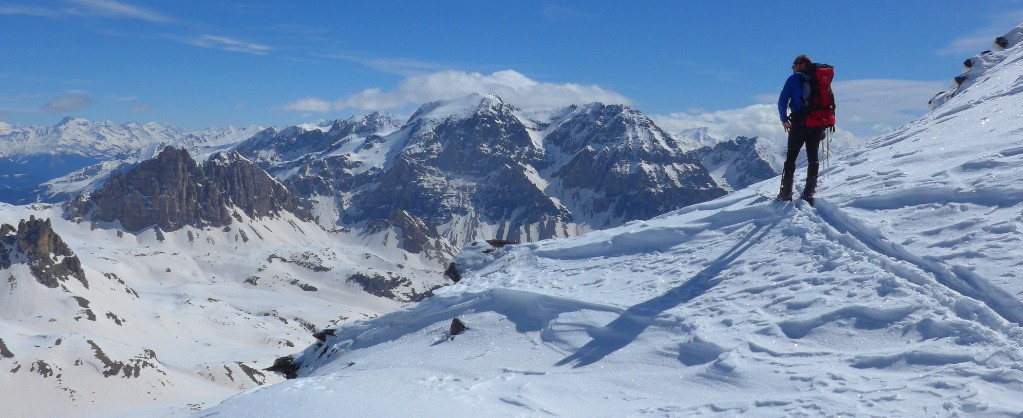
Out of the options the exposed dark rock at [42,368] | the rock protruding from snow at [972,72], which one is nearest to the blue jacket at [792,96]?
the rock protruding from snow at [972,72]

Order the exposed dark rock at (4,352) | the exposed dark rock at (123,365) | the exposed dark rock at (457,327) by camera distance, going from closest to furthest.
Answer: the exposed dark rock at (457,327), the exposed dark rock at (4,352), the exposed dark rock at (123,365)

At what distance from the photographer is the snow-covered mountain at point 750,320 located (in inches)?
376

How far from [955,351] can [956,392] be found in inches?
43.8

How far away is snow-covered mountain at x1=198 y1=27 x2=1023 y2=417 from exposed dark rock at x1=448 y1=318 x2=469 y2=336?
217 mm

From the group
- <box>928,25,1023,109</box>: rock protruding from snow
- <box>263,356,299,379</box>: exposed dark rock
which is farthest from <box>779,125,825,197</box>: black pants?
<box>928,25,1023,109</box>: rock protruding from snow

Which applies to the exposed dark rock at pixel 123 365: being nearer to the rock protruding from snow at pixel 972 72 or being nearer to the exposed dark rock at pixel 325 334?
the exposed dark rock at pixel 325 334

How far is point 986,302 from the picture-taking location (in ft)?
34.7

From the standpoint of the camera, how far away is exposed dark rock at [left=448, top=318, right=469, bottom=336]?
1559 cm

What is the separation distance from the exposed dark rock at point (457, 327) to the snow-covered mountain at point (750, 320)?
217mm

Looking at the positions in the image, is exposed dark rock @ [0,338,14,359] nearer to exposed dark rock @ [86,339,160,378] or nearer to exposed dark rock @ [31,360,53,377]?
exposed dark rock @ [31,360,53,377]

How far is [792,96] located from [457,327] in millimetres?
10477

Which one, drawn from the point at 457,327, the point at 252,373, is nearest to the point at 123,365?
the point at 252,373

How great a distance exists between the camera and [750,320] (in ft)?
39.8

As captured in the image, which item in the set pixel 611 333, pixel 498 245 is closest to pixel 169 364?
pixel 498 245
